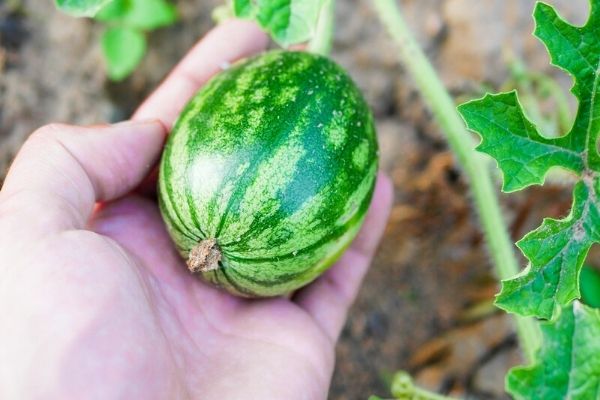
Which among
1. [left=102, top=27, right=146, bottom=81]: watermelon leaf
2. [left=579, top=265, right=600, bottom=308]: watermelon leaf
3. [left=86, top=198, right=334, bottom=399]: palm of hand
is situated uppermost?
[left=102, top=27, right=146, bottom=81]: watermelon leaf

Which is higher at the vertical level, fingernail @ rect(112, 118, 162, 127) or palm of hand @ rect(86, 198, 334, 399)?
fingernail @ rect(112, 118, 162, 127)

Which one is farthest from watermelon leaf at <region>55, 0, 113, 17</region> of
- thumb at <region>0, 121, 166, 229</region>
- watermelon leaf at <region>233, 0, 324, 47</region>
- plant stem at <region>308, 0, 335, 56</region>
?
plant stem at <region>308, 0, 335, 56</region>

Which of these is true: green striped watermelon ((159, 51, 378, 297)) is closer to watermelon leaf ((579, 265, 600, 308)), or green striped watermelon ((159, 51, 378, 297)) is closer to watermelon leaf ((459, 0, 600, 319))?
watermelon leaf ((459, 0, 600, 319))

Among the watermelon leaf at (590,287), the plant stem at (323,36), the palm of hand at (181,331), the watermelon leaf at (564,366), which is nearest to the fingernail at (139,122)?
the palm of hand at (181,331)

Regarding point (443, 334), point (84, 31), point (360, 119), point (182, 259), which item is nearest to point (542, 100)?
point (443, 334)

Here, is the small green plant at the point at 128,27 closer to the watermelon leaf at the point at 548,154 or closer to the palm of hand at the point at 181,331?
the palm of hand at the point at 181,331

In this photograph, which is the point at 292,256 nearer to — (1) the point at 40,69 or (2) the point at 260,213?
(2) the point at 260,213
